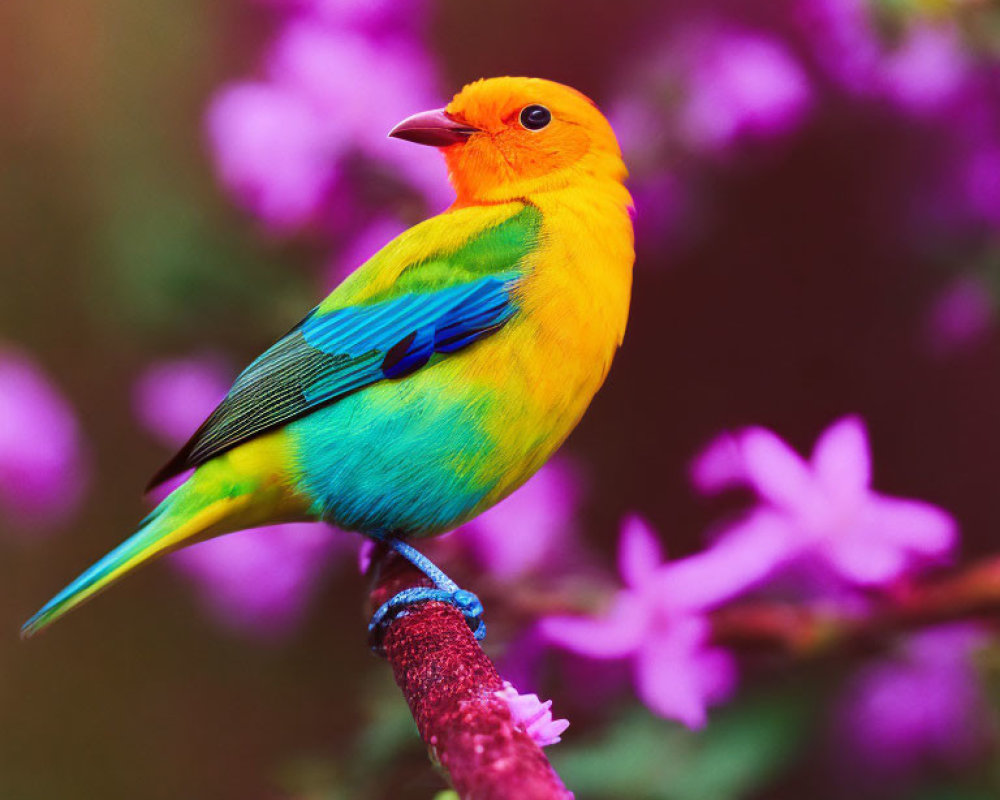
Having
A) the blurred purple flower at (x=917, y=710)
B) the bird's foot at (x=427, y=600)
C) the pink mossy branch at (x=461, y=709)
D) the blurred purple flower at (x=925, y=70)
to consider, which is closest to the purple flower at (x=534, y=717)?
the pink mossy branch at (x=461, y=709)

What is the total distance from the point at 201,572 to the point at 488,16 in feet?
1.27

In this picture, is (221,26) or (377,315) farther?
(221,26)

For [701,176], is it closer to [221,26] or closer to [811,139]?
[811,139]

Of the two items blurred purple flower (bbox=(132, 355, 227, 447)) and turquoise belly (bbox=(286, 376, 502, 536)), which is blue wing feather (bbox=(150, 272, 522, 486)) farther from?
blurred purple flower (bbox=(132, 355, 227, 447))

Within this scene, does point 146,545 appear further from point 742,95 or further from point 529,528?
point 742,95

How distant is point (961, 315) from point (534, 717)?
1.43 feet

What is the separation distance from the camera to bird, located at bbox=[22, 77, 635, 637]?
46 cm

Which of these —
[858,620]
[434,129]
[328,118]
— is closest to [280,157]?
[328,118]

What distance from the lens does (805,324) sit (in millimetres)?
677

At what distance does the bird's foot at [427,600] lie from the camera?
0.45 metres

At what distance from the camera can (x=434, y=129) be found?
49cm

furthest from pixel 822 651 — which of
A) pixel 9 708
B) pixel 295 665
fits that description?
pixel 9 708

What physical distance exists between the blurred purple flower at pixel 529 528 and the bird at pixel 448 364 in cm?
12

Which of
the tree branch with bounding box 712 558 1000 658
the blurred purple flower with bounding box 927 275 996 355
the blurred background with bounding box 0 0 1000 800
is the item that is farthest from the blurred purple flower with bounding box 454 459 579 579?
the blurred purple flower with bounding box 927 275 996 355
